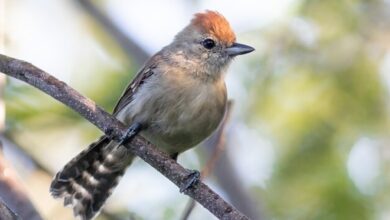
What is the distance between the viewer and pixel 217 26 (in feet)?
21.2

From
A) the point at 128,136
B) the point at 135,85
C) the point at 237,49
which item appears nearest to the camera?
the point at 128,136

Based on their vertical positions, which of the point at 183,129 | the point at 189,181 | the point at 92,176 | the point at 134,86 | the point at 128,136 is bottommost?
the point at 189,181

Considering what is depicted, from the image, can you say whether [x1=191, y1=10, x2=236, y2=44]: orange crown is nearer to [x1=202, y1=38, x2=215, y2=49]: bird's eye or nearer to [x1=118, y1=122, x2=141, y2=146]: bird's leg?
[x1=202, y1=38, x2=215, y2=49]: bird's eye

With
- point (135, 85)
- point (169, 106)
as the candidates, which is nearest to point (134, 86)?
point (135, 85)

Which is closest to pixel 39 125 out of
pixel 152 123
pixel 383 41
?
pixel 152 123

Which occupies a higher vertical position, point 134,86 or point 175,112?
point 134,86

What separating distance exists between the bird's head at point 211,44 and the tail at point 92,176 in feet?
3.05

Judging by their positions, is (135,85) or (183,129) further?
(135,85)

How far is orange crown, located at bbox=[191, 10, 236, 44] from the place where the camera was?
6438 millimetres

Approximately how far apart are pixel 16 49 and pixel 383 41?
3277 millimetres

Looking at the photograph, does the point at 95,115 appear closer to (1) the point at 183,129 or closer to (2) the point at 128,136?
(2) the point at 128,136

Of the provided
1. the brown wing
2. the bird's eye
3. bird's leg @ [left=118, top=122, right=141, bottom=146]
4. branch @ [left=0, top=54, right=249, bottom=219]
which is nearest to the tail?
the brown wing

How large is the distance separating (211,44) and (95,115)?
2325 mm

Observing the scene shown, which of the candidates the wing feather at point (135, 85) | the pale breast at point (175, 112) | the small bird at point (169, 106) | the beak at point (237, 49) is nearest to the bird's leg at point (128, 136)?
the small bird at point (169, 106)
